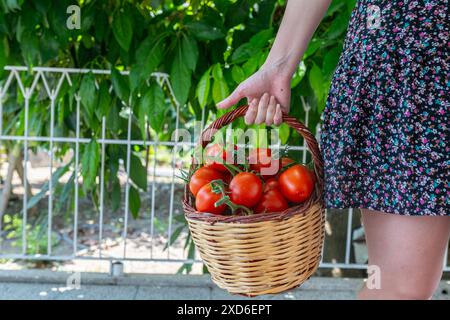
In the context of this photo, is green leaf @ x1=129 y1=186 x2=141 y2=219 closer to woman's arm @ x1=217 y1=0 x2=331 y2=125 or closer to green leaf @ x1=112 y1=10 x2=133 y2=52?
green leaf @ x1=112 y1=10 x2=133 y2=52

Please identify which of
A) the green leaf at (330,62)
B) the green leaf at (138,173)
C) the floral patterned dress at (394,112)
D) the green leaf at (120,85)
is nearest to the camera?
the floral patterned dress at (394,112)

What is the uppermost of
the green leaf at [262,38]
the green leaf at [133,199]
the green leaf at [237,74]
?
the green leaf at [262,38]

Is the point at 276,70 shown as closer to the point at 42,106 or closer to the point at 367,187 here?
the point at 367,187

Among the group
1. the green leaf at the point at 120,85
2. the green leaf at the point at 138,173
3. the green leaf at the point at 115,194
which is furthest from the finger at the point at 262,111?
the green leaf at the point at 115,194

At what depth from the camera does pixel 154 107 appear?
8.50ft

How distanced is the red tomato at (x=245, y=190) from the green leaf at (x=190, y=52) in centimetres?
112

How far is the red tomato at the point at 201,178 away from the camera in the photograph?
147cm

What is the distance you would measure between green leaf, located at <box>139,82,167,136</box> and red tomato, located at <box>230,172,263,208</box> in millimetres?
1179

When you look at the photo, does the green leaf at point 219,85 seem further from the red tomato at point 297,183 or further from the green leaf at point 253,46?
the red tomato at point 297,183

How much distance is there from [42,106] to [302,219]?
1994mm

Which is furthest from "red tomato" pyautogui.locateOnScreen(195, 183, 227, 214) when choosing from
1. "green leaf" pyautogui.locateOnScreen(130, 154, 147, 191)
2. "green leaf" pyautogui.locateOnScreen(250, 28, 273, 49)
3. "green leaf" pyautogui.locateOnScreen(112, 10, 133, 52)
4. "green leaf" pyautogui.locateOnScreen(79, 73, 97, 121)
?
"green leaf" pyautogui.locateOnScreen(130, 154, 147, 191)

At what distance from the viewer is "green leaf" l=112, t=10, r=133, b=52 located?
2.56 metres

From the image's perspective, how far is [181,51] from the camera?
253 centimetres
